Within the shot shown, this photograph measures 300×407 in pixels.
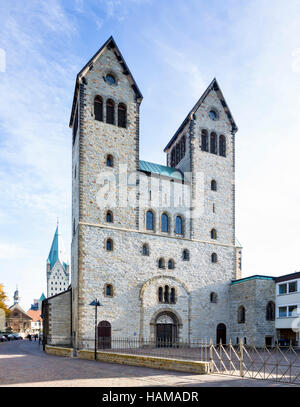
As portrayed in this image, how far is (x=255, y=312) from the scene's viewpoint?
3269 cm

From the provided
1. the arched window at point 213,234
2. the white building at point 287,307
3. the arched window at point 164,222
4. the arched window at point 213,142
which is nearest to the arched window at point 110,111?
the arched window at point 164,222

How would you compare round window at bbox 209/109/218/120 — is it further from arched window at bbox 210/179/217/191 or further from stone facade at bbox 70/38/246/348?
arched window at bbox 210/179/217/191

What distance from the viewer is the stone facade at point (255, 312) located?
3253 cm

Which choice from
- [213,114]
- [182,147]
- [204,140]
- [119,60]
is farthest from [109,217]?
[213,114]

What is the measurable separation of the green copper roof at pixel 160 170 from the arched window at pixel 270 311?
14033 millimetres

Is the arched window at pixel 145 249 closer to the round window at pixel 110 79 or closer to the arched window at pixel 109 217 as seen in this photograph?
the arched window at pixel 109 217

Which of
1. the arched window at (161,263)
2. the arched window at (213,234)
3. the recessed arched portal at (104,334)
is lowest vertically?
the recessed arched portal at (104,334)

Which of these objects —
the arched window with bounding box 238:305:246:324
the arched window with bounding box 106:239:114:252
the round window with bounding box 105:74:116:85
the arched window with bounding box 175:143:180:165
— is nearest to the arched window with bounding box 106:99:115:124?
the round window with bounding box 105:74:116:85

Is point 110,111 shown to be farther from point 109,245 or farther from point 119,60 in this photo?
point 109,245

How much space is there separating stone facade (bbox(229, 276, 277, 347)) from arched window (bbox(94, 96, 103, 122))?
1941 cm

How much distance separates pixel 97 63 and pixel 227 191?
17.3 m
